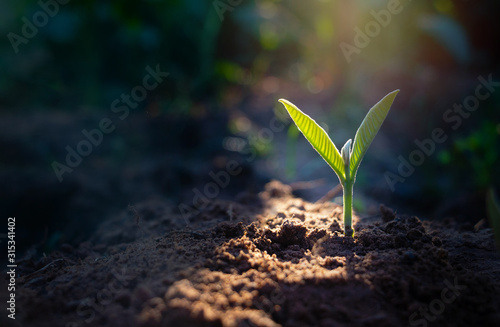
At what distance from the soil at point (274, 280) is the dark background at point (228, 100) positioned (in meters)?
0.68

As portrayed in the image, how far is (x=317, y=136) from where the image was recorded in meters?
1.49

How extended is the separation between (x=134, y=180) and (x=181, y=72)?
2.06m

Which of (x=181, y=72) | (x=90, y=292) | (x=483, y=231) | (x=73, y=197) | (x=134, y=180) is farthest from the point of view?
(x=181, y=72)

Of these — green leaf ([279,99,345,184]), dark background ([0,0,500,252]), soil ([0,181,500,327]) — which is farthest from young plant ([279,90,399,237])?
dark background ([0,0,500,252])

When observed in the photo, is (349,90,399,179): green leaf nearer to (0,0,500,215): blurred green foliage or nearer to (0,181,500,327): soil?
(0,181,500,327): soil

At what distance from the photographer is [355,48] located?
4324 millimetres

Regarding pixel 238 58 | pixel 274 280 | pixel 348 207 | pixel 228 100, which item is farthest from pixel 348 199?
pixel 238 58

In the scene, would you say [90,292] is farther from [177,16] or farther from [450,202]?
[177,16]

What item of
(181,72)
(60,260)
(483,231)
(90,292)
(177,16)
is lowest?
(90,292)

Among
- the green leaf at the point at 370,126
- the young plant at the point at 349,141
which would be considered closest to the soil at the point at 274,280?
the young plant at the point at 349,141

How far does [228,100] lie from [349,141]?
3.13m

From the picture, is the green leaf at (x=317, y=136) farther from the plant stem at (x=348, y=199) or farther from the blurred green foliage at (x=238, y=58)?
the blurred green foliage at (x=238, y=58)

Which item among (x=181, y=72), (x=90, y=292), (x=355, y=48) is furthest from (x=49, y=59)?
(x=90, y=292)

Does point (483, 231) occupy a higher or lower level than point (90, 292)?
higher
